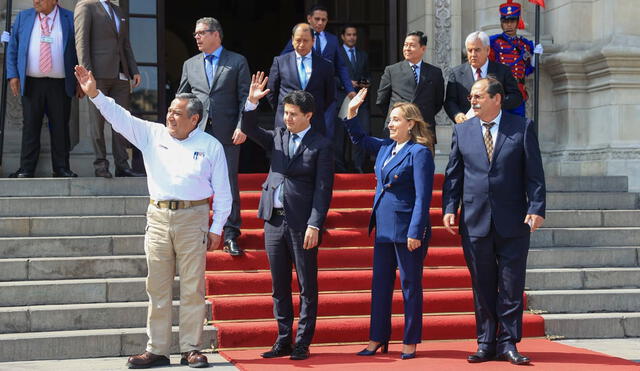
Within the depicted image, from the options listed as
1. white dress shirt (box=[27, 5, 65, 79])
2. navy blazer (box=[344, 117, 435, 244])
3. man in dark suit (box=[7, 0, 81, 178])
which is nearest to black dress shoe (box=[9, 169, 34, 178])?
man in dark suit (box=[7, 0, 81, 178])

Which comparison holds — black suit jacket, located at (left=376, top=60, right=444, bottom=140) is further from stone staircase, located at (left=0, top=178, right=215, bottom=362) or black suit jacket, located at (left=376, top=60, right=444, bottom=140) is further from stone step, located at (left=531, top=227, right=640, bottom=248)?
stone staircase, located at (left=0, top=178, right=215, bottom=362)

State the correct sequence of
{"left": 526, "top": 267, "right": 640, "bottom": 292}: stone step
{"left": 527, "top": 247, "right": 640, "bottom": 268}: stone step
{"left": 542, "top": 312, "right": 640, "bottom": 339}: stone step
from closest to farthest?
{"left": 542, "top": 312, "right": 640, "bottom": 339}: stone step
{"left": 526, "top": 267, "right": 640, "bottom": 292}: stone step
{"left": 527, "top": 247, "right": 640, "bottom": 268}: stone step

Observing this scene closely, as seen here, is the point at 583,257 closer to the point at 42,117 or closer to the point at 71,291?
the point at 71,291

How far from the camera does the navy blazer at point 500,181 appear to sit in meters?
7.26

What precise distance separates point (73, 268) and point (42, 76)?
2.37 metres

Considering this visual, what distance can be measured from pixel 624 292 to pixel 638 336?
52 cm

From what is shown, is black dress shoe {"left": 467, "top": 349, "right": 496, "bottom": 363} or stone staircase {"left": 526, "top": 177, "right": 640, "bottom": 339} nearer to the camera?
black dress shoe {"left": 467, "top": 349, "right": 496, "bottom": 363}

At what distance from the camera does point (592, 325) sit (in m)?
8.60

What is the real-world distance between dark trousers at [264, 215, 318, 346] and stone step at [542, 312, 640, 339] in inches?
86.7

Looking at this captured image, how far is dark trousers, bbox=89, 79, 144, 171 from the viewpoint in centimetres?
986

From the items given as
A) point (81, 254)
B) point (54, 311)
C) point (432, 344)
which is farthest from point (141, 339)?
point (432, 344)

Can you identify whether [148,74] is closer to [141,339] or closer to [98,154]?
[98,154]

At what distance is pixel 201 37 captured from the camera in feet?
28.3

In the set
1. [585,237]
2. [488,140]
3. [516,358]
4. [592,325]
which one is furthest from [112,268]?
[585,237]
